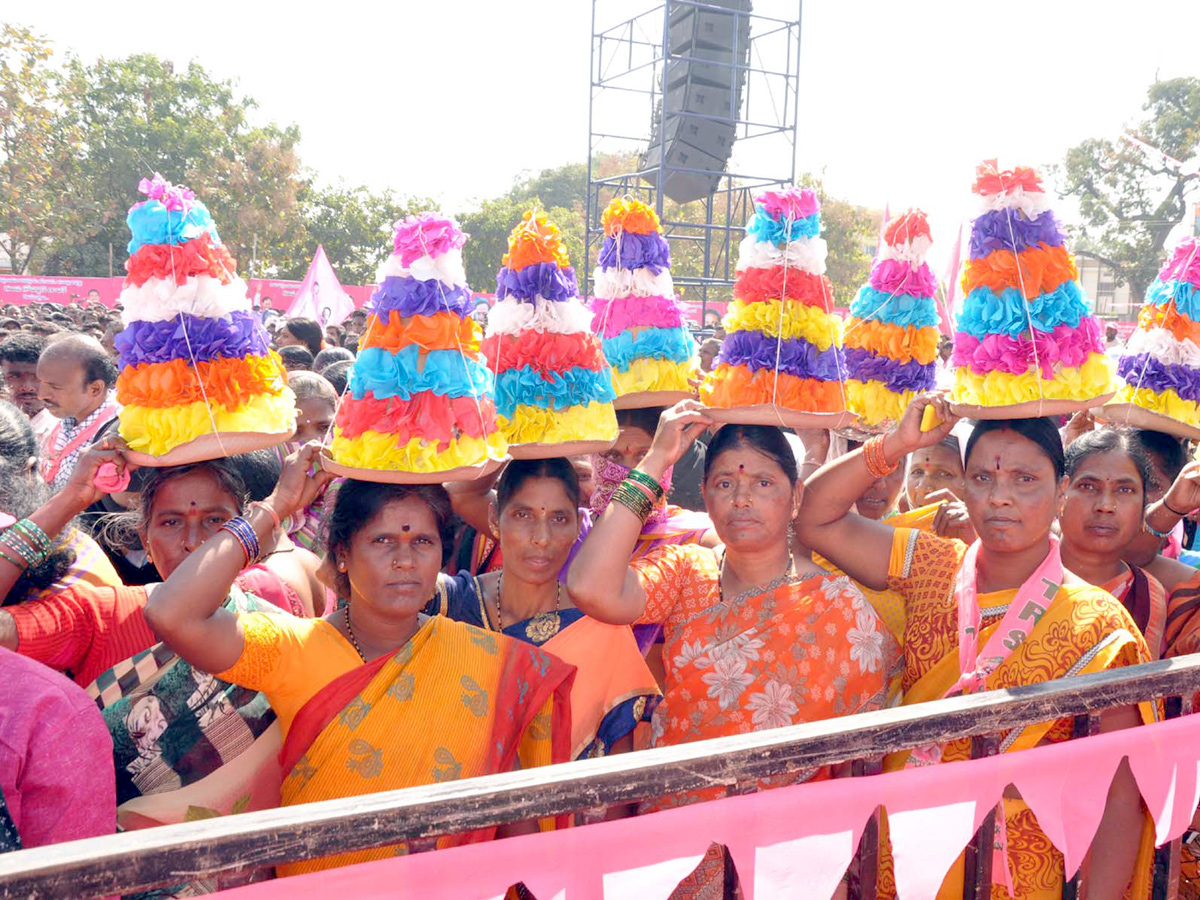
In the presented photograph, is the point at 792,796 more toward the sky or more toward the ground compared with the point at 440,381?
more toward the ground

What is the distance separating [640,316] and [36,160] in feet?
101

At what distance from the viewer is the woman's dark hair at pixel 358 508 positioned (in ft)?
8.46

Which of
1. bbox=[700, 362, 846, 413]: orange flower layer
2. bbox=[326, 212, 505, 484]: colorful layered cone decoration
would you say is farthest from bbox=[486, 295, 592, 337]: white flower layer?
bbox=[700, 362, 846, 413]: orange flower layer

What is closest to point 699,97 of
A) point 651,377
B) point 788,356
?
point 651,377

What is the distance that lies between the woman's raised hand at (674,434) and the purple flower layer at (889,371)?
1.96ft

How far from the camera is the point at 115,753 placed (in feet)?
7.35

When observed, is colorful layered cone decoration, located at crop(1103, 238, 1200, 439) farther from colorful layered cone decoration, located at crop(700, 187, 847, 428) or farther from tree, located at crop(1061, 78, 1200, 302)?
tree, located at crop(1061, 78, 1200, 302)

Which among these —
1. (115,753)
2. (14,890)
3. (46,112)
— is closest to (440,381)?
(115,753)

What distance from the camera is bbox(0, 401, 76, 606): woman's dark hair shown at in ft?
7.93

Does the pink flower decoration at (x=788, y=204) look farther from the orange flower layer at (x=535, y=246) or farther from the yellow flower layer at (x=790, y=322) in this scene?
the orange flower layer at (x=535, y=246)

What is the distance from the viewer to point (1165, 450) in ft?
11.4

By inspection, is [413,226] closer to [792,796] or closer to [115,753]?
[115,753]

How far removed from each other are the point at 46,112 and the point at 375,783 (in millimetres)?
29855

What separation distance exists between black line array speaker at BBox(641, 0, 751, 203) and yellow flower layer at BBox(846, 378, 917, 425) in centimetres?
1349
